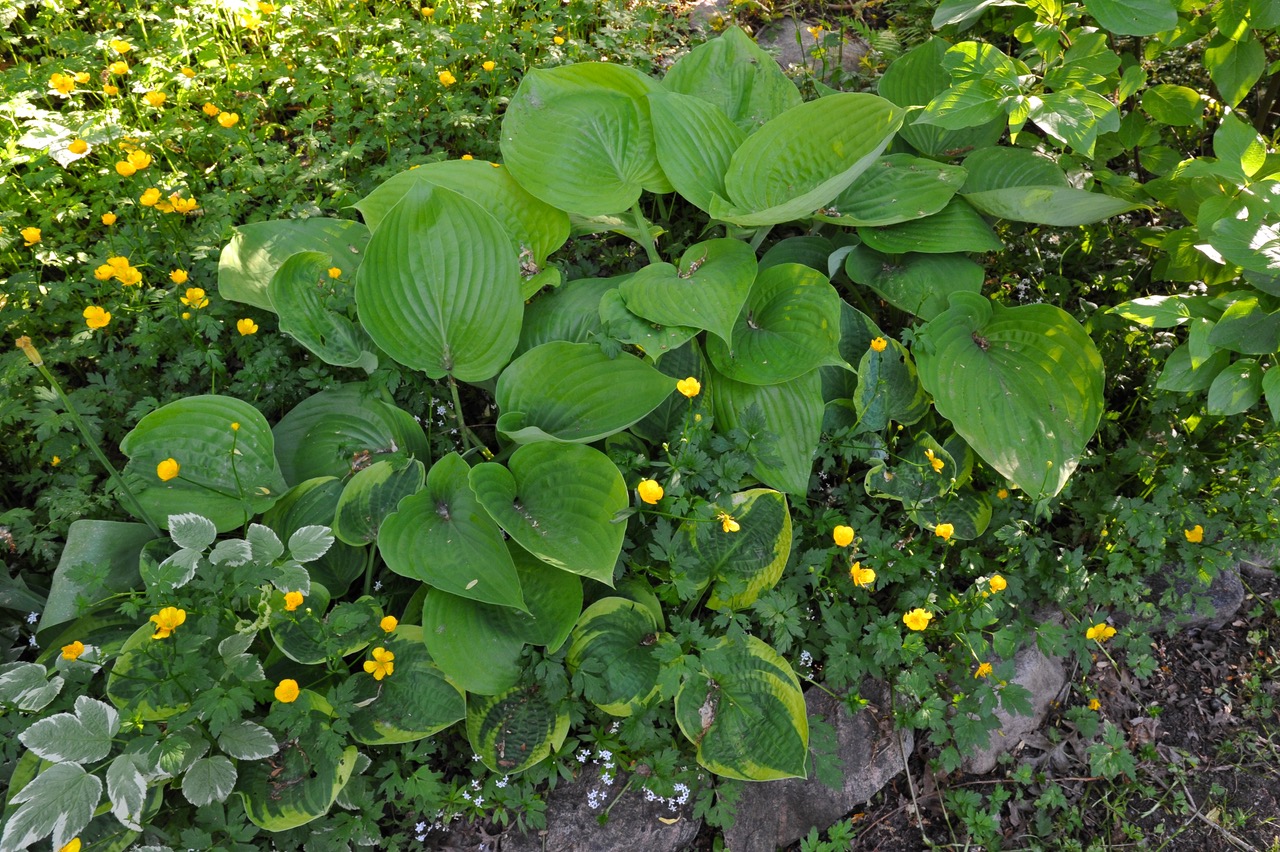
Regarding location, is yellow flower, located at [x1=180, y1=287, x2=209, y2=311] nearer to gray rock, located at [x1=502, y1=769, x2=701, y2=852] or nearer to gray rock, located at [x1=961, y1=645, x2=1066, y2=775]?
gray rock, located at [x1=502, y1=769, x2=701, y2=852]

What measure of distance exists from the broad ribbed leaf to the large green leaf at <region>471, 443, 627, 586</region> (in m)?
0.35

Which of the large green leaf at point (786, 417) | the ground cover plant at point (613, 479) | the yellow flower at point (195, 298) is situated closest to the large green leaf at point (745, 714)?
the ground cover plant at point (613, 479)

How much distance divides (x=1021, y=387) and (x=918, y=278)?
1.46 feet

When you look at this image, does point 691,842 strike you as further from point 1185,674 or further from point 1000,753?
point 1185,674

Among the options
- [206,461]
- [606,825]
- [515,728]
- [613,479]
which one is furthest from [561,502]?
[206,461]

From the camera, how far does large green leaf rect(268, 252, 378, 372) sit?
222 centimetres

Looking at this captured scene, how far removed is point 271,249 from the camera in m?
2.43

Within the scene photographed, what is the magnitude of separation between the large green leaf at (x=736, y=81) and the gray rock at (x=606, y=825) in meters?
2.01

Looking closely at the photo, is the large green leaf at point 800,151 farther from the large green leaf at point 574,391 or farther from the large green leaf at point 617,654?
the large green leaf at point 617,654

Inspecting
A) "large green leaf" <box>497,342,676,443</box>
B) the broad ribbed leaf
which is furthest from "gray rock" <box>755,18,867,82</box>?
the broad ribbed leaf

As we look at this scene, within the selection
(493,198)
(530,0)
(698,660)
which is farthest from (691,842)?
(530,0)

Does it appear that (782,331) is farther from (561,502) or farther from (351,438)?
(351,438)

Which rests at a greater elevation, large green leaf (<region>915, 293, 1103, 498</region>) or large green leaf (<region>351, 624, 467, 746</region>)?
large green leaf (<region>915, 293, 1103, 498</region>)

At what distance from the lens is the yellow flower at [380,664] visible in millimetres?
1827
